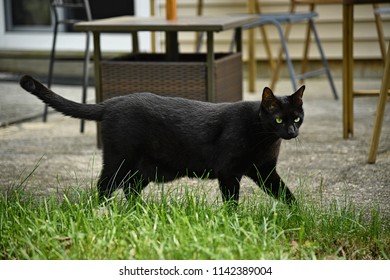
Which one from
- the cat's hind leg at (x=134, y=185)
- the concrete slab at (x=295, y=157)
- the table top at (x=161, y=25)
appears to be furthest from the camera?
the table top at (x=161, y=25)

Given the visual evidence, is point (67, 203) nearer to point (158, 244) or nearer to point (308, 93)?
point (158, 244)

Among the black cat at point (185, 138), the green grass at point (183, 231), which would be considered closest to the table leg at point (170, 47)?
the black cat at point (185, 138)

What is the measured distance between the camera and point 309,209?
10.2 feet

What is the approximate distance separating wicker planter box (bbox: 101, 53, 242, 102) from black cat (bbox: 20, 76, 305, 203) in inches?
38.1

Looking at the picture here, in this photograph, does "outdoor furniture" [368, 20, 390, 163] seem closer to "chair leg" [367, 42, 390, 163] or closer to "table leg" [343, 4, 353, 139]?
"chair leg" [367, 42, 390, 163]

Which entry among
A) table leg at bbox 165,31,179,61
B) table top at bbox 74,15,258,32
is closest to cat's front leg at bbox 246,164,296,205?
table top at bbox 74,15,258,32

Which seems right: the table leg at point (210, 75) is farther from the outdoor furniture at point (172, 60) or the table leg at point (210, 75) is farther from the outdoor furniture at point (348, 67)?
the outdoor furniture at point (348, 67)

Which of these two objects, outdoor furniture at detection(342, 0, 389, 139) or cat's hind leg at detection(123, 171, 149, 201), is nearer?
cat's hind leg at detection(123, 171, 149, 201)

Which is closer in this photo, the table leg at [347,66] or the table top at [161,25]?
the table top at [161,25]

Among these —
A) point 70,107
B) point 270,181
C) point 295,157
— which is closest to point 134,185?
point 70,107

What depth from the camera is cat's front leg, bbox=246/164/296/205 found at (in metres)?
3.13

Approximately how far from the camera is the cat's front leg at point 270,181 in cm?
313

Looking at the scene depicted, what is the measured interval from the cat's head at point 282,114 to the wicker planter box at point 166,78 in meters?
1.17

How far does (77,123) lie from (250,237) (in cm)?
310
